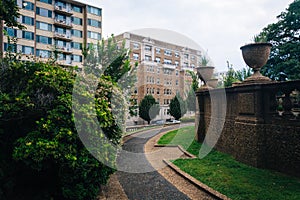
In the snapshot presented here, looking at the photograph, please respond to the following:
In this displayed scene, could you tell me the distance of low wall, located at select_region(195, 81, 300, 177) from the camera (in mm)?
5375

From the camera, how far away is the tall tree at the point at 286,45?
19.5 metres

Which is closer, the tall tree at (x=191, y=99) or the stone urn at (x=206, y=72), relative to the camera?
the stone urn at (x=206, y=72)

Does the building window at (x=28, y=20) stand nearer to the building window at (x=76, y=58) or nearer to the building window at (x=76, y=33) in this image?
the building window at (x=76, y=33)

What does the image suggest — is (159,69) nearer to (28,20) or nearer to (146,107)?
(146,107)

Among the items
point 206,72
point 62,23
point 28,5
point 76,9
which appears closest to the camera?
point 206,72

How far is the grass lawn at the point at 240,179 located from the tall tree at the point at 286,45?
16.4 metres

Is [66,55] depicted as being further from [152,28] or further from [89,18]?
[152,28]

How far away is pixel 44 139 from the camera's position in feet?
13.7

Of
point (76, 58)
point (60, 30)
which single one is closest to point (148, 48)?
point (76, 58)

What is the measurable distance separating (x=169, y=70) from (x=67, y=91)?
31.8 meters

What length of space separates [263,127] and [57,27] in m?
31.6

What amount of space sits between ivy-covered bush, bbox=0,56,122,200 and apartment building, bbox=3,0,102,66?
22089 millimetres

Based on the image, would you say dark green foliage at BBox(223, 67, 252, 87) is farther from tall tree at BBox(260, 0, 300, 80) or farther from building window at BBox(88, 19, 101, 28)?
building window at BBox(88, 19, 101, 28)

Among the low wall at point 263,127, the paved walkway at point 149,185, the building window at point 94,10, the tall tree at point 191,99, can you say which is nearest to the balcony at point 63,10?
the building window at point 94,10
